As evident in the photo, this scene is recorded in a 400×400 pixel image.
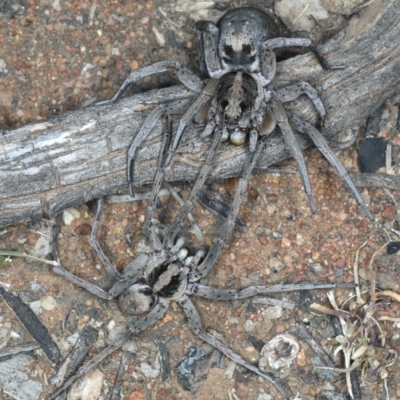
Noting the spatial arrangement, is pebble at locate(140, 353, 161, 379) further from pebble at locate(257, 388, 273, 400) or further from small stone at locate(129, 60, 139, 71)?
small stone at locate(129, 60, 139, 71)

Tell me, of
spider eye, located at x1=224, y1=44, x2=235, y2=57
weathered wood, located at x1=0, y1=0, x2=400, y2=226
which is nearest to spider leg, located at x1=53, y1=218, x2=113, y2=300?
weathered wood, located at x1=0, y1=0, x2=400, y2=226

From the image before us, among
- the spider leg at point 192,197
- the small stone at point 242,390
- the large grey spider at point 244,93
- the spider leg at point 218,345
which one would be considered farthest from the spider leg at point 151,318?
the large grey spider at point 244,93

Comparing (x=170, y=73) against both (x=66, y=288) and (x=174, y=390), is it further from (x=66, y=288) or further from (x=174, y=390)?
(x=174, y=390)

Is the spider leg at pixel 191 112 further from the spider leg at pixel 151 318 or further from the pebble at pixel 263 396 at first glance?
the pebble at pixel 263 396

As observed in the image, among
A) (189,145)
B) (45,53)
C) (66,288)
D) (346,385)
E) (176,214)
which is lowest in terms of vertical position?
(346,385)

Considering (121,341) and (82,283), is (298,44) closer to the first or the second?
(82,283)

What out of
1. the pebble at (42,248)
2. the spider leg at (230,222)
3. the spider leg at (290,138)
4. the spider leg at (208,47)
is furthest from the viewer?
the pebble at (42,248)

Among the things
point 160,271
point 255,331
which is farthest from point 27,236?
point 255,331
